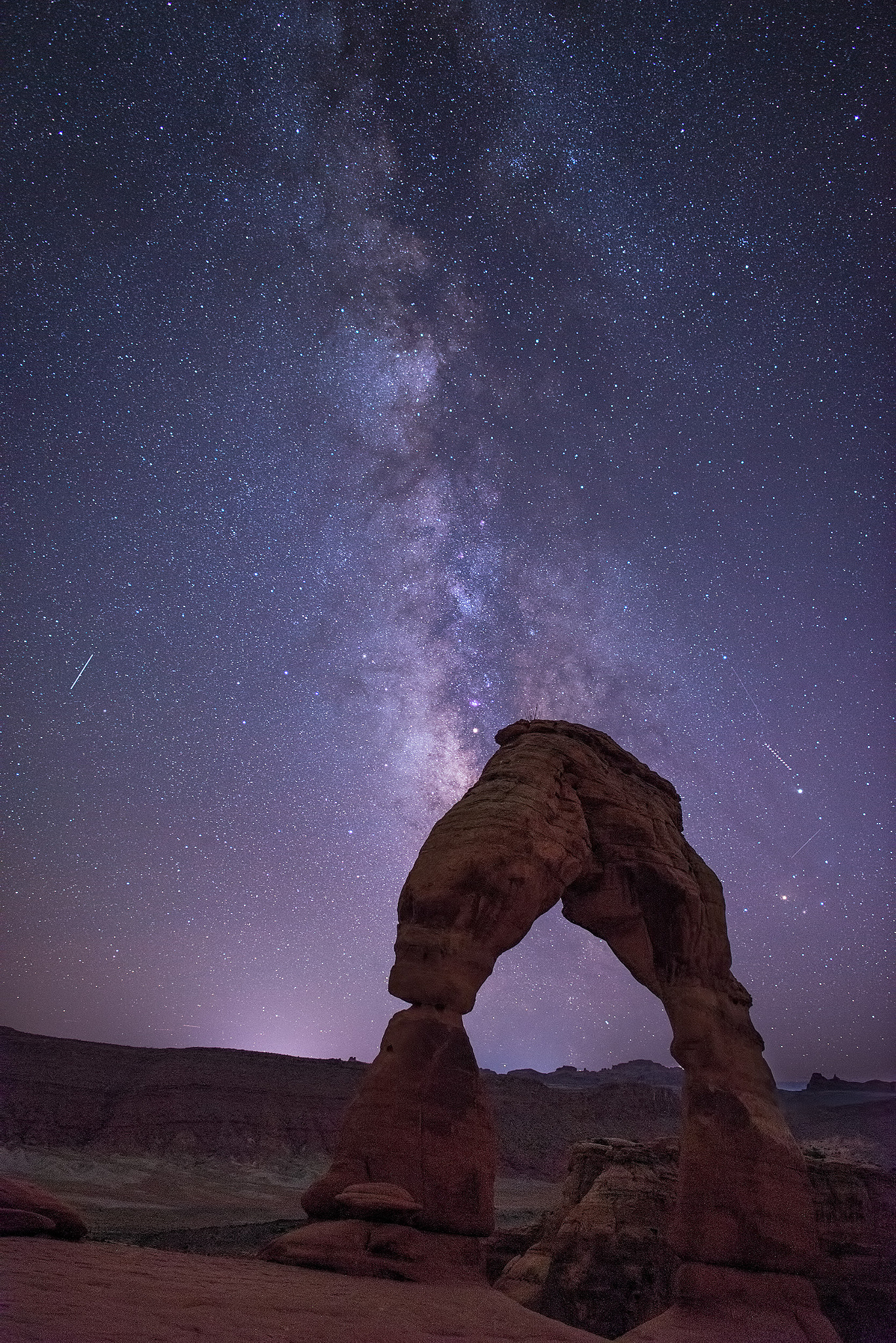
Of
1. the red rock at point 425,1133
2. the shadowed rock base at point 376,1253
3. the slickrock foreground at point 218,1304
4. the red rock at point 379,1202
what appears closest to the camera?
the slickrock foreground at point 218,1304

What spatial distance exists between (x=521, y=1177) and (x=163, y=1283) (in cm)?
4773

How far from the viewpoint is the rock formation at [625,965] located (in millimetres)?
10117

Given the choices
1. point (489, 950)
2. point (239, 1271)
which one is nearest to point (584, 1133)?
point (489, 950)

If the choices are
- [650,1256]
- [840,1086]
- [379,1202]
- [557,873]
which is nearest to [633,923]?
[557,873]

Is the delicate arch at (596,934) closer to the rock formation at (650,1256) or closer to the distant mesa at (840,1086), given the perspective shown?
the rock formation at (650,1256)

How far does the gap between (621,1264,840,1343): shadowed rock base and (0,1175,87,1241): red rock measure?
699 centimetres

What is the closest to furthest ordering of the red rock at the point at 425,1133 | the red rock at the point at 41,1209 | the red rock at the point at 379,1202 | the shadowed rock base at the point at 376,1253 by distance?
the red rock at the point at 41,1209 < the shadowed rock base at the point at 376,1253 < the red rock at the point at 379,1202 < the red rock at the point at 425,1133

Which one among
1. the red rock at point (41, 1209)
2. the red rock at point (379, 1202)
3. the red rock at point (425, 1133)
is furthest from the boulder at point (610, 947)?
the red rock at point (41, 1209)

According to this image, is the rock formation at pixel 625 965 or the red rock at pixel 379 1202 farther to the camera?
the rock formation at pixel 625 965

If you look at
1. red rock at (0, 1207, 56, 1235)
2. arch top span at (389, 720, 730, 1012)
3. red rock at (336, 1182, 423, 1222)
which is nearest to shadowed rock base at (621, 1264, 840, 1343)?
red rock at (336, 1182, 423, 1222)

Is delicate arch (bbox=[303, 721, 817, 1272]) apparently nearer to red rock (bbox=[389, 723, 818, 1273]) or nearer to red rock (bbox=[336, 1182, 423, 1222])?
red rock (bbox=[389, 723, 818, 1273])

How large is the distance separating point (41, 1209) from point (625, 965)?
10073 millimetres

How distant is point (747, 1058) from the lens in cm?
1322

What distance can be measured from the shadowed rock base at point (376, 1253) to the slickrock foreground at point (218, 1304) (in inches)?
11.3
